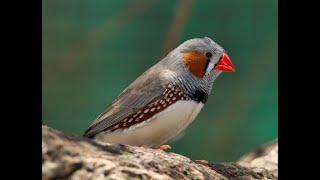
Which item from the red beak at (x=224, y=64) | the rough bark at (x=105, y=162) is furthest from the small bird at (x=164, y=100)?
the rough bark at (x=105, y=162)

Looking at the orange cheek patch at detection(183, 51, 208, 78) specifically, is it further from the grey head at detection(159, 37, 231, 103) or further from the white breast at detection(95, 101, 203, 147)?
the white breast at detection(95, 101, 203, 147)

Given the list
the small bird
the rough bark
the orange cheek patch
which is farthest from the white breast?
the rough bark

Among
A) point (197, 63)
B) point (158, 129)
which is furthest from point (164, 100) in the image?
point (197, 63)

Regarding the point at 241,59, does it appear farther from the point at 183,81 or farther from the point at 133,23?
the point at 183,81

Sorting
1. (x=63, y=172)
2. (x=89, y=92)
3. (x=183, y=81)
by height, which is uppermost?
(x=89, y=92)

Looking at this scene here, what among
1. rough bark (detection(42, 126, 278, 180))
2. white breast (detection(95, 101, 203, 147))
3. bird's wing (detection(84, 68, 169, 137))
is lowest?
rough bark (detection(42, 126, 278, 180))

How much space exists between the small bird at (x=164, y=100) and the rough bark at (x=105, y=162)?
262 millimetres

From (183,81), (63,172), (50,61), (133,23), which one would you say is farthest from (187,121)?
(133,23)

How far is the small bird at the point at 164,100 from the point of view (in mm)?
2197

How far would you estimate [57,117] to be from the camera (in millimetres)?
3730

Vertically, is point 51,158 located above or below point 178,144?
below

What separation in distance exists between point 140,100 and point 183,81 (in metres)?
0.17

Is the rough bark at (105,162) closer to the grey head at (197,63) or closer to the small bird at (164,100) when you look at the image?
the small bird at (164,100)

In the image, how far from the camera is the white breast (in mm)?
2189
